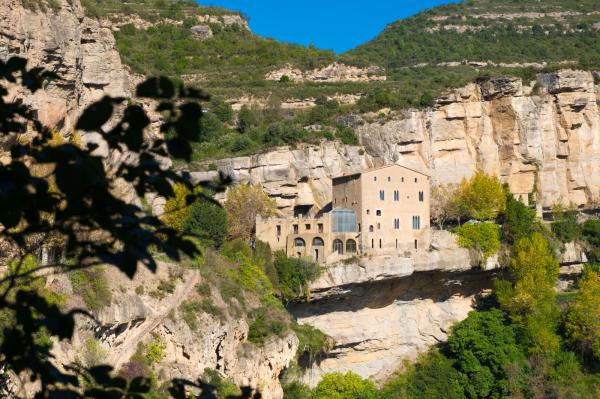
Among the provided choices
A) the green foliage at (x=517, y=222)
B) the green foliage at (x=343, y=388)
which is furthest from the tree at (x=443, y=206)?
the green foliage at (x=343, y=388)

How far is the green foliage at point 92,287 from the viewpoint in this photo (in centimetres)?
2542

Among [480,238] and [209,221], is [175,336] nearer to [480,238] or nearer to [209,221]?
[209,221]

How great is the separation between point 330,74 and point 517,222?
21149 mm

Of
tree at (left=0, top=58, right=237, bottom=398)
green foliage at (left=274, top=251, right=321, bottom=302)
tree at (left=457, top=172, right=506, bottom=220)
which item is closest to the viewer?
tree at (left=0, top=58, right=237, bottom=398)

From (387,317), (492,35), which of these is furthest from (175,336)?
(492,35)

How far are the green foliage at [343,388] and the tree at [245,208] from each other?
672cm

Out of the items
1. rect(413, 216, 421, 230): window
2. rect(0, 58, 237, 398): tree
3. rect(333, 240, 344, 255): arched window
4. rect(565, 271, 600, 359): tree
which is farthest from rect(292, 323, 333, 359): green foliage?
rect(0, 58, 237, 398): tree

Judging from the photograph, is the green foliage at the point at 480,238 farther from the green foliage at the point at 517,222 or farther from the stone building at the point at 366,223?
the stone building at the point at 366,223

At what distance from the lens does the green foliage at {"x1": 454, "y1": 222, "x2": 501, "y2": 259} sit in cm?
4416

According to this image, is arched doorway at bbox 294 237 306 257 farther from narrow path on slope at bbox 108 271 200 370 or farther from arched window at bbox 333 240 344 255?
narrow path on slope at bbox 108 271 200 370

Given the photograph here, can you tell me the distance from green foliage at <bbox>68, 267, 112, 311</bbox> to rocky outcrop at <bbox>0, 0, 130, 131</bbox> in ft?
19.2

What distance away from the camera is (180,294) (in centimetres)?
3016

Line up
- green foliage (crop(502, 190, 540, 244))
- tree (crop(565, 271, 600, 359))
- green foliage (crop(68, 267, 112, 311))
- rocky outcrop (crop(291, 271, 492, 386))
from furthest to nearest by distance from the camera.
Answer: green foliage (crop(502, 190, 540, 244)) → tree (crop(565, 271, 600, 359)) → rocky outcrop (crop(291, 271, 492, 386)) → green foliage (crop(68, 267, 112, 311))

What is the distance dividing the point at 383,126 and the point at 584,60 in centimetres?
1306
